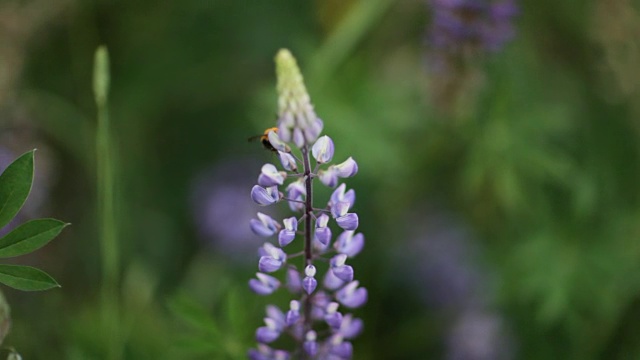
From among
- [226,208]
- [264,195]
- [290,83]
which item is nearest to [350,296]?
[264,195]

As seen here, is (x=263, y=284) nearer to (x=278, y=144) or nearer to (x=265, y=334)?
(x=265, y=334)

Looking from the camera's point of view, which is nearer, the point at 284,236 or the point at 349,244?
the point at 284,236

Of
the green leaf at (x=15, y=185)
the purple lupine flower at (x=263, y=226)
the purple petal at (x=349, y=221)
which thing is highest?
the purple petal at (x=349, y=221)

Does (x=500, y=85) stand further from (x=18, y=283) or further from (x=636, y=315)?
(x=18, y=283)

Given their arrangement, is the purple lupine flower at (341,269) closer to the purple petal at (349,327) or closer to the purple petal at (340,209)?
the purple petal at (340,209)

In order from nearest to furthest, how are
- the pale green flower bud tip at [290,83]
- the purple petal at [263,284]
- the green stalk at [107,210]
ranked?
the pale green flower bud tip at [290,83] < the purple petal at [263,284] < the green stalk at [107,210]

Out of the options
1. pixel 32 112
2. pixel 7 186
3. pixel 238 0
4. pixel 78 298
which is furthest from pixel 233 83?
pixel 7 186

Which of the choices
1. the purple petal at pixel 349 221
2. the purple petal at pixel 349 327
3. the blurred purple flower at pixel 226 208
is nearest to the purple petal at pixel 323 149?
the purple petal at pixel 349 221
